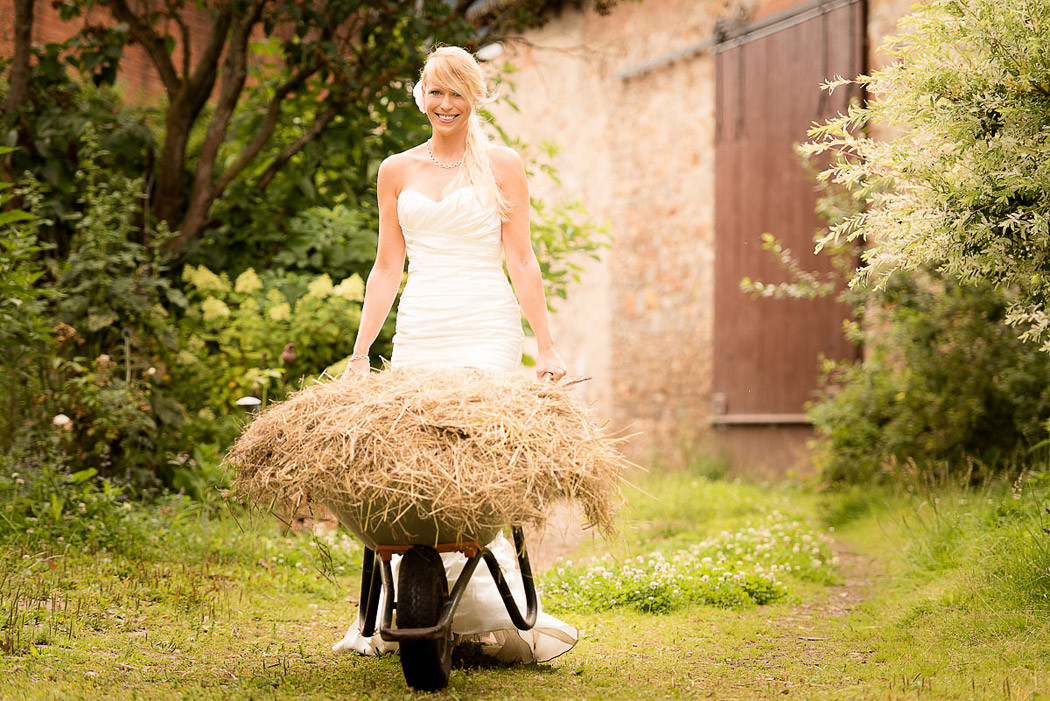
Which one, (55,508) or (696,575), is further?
(696,575)

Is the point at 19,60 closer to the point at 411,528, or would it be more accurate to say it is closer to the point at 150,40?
the point at 150,40

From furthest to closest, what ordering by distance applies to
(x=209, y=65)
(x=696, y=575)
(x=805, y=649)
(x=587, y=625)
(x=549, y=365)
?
(x=209, y=65) < (x=696, y=575) < (x=587, y=625) < (x=805, y=649) < (x=549, y=365)

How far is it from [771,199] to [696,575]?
524 centimetres

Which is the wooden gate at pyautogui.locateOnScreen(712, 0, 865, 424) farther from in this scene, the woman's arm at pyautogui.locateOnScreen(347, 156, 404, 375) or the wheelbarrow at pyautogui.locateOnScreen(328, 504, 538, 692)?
the wheelbarrow at pyautogui.locateOnScreen(328, 504, 538, 692)

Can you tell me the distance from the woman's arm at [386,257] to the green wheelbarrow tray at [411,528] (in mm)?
832

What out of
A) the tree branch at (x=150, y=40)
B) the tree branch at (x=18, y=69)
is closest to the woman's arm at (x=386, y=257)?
the tree branch at (x=18, y=69)

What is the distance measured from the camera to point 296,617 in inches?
168

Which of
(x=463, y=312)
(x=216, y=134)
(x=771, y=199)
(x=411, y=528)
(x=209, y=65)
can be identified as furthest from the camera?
(x=771, y=199)

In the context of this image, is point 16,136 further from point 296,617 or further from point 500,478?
point 500,478

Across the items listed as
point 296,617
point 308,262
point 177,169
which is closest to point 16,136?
point 177,169

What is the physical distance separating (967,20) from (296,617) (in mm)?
3351

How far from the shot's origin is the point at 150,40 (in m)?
6.71

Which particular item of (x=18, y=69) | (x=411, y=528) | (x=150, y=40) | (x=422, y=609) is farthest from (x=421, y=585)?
(x=150, y=40)

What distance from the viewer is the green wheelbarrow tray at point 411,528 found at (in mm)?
2818
